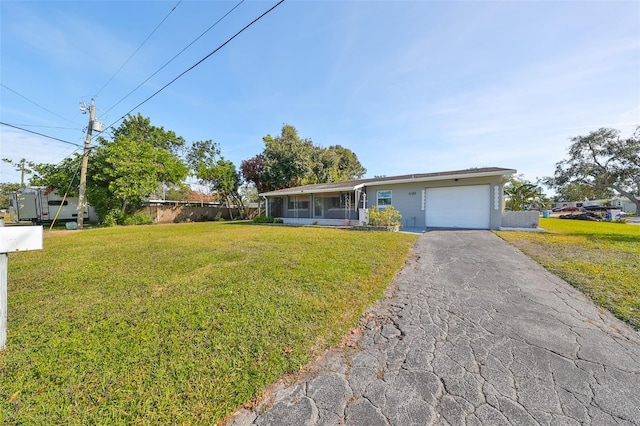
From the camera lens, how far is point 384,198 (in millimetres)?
15281

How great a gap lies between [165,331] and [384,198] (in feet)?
45.9

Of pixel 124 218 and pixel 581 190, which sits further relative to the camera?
pixel 581 190

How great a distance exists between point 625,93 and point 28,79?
24272mm

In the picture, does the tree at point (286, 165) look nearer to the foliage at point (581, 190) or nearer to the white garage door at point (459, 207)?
the white garage door at point (459, 207)

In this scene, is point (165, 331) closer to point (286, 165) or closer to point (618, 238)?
point (618, 238)

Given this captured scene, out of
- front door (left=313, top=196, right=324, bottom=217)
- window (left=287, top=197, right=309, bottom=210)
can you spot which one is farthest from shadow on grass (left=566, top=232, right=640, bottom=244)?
window (left=287, top=197, right=309, bottom=210)

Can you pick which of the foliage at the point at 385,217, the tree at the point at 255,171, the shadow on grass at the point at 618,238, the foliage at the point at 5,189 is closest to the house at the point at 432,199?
the foliage at the point at 385,217

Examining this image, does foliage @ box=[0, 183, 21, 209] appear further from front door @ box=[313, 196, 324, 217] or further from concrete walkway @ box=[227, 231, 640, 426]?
concrete walkway @ box=[227, 231, 640, 426]

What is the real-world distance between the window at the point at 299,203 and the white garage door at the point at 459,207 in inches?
366

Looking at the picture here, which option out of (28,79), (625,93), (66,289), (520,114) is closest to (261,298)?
(66,289)

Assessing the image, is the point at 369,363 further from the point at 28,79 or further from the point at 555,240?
the point at 28,79

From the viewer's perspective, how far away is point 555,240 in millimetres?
8570

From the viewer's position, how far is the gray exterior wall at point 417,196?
11.9 m

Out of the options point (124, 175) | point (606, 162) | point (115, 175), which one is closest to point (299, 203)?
point (124, 175)
